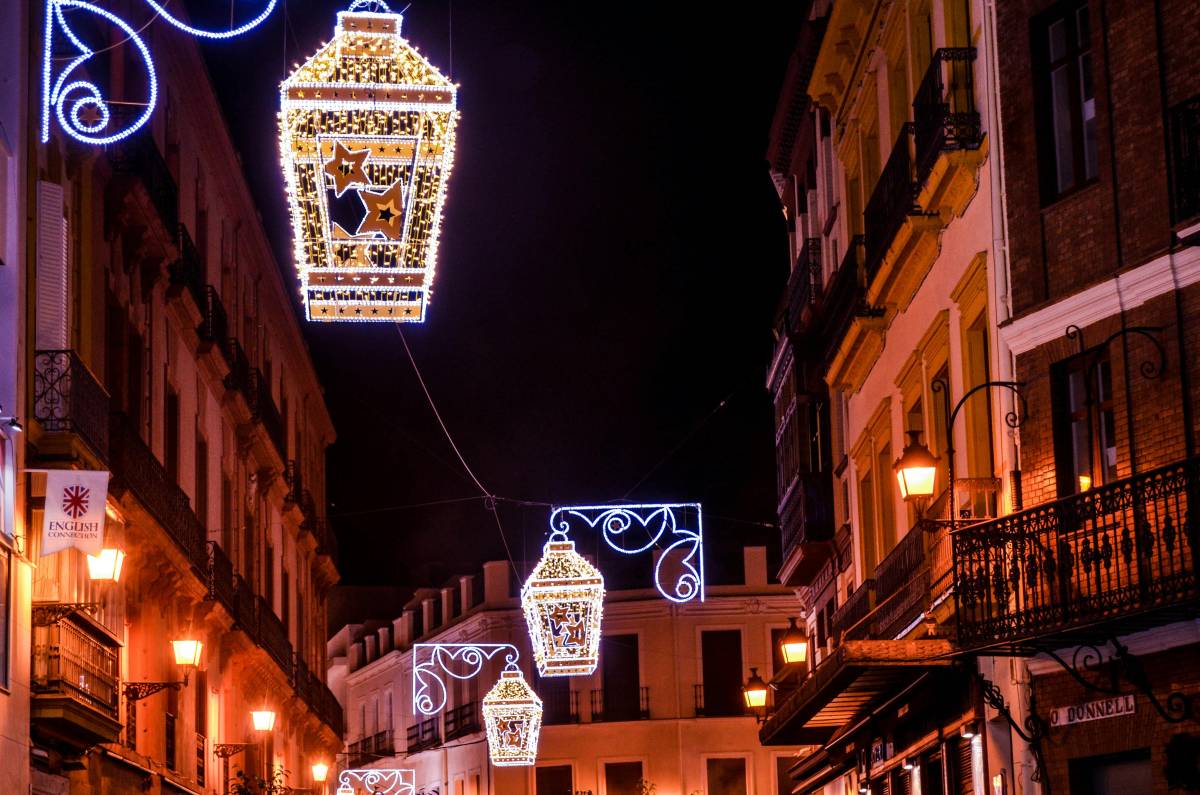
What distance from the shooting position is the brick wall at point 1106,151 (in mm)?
14445

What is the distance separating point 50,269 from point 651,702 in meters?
37.0

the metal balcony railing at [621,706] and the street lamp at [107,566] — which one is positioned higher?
the metal balcony railing at [621,706]

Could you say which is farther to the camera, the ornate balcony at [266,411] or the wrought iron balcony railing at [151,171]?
the ornate balcony at [266,411]

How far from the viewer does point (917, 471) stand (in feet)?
53.5

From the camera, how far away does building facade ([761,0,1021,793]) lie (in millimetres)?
17281

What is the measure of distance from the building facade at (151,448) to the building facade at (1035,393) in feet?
25.0

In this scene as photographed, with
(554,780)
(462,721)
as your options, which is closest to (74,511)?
(554,780)

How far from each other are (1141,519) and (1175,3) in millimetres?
4100

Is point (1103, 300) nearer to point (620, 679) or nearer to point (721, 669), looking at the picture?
point (721, 669)

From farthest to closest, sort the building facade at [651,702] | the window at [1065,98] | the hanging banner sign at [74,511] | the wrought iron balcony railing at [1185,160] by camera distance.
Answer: the building facade at [651,702]
the hanging banner sign at [74,511]
the window at [1065,98]
the wrought iron balcony railing at [1185,160]

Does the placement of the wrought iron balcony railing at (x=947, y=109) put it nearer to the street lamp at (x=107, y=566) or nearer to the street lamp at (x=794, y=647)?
the street lamp at (x=107, y=566)

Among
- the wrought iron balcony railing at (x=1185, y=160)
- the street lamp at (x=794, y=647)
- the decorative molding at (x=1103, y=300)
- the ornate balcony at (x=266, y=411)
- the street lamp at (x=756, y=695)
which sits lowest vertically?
the street lamp at (x=756, y=695)

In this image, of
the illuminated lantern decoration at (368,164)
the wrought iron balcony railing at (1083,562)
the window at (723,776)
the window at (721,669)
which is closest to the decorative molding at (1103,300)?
the wrought iron balcony railing at (1083,562)

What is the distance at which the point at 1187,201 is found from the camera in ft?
45.6
